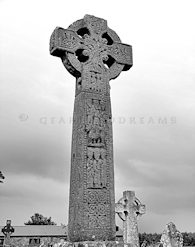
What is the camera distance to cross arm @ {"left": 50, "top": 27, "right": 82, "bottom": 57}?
25.0 ft

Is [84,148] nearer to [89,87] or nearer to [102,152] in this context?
[102,152]

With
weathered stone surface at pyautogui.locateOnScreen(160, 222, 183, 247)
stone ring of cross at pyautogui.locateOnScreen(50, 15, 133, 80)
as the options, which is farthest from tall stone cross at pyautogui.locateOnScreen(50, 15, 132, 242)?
weathered stone surface at pyautogui.locateOnScreen(160, 222, 183, 247)

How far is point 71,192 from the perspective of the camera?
22.4 ft

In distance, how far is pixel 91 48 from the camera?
791 centimetres

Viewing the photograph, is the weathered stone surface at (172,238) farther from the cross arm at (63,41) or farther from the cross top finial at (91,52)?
the cross arm at (63,41)

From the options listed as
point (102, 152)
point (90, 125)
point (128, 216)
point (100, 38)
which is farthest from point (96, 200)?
point (128, 216)

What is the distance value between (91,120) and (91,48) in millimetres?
1900

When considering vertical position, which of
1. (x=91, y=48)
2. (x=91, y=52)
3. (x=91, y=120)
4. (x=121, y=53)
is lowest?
(x=91, y=120)

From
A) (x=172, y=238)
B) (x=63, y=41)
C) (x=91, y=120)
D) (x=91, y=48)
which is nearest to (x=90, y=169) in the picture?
(x=91, y=120)

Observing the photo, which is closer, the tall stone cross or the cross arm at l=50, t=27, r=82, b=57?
the tall stone cross

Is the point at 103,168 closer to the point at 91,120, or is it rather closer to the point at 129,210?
the point at 91,120

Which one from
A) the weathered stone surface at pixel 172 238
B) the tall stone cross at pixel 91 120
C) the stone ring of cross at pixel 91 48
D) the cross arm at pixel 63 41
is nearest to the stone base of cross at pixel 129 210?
the weathered stone surface at pixel 172 238

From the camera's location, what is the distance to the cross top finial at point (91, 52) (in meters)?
7.61

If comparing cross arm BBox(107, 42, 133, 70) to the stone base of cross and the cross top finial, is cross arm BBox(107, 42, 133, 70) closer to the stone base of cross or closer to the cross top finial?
the cross top finial
